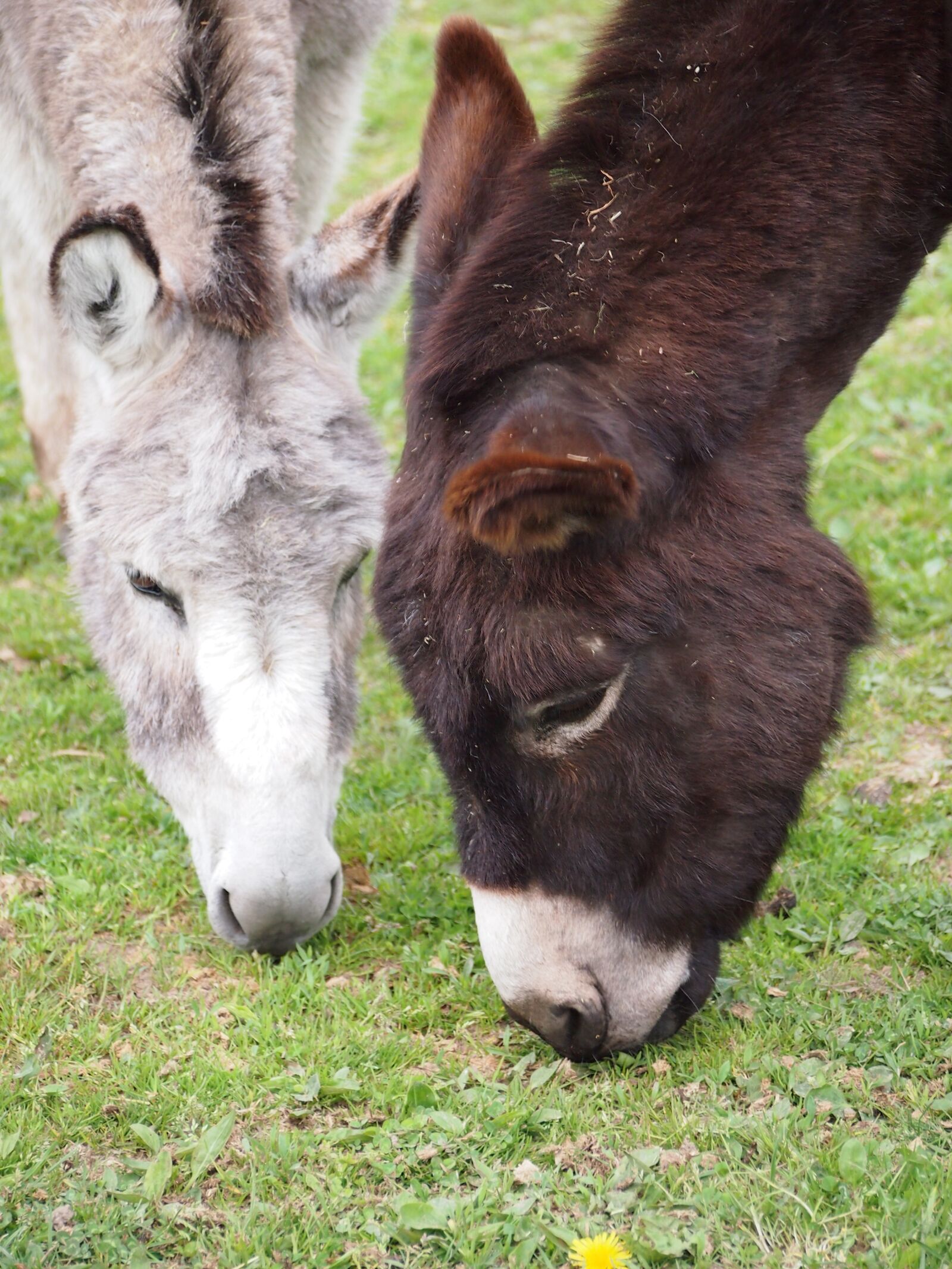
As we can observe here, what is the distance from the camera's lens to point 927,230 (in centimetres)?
304

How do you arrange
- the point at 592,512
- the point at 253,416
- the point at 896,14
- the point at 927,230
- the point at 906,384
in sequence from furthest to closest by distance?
1. the point at 906,384
2. the point at 253,416
3. the point at 927,230
4. the point at 896,14
5. the point at 592,512

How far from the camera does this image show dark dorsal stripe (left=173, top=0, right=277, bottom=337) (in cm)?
372

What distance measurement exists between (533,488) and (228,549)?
142 cm

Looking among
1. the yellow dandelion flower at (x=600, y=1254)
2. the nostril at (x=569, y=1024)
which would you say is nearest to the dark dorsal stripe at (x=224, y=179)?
the nostril at (x=569, y=1024)

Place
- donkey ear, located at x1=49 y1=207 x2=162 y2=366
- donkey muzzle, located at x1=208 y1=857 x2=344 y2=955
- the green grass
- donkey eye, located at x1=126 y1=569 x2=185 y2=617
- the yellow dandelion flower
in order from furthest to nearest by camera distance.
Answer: donkey eye, located at x1=126 y1=569 x2=185 y2=617 < donkey ear, located at x1=49 y1=207 x2=162 y2=366 < donkey muzzle, located at x1=208 y1=857 x2=344 y2=955 < the green grass < the yellow dandelion flower

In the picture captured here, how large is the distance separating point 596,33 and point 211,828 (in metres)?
2.26

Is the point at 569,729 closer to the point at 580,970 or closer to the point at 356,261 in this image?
the point at 580,970

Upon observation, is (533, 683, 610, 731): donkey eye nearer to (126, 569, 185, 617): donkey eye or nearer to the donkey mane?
the donkey mane

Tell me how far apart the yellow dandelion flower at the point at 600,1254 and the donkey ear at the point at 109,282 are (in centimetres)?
267

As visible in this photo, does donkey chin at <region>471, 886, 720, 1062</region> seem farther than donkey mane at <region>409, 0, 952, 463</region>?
Yes

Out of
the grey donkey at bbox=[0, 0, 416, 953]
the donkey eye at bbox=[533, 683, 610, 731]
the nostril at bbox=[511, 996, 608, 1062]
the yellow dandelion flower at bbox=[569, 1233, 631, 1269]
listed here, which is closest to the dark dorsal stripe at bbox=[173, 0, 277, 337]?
the grey donkey at bbox=[0, 0, 416, 953]

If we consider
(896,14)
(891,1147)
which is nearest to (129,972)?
(891,1147)

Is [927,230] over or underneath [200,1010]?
over

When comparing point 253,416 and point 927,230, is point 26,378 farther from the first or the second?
point 927,230
